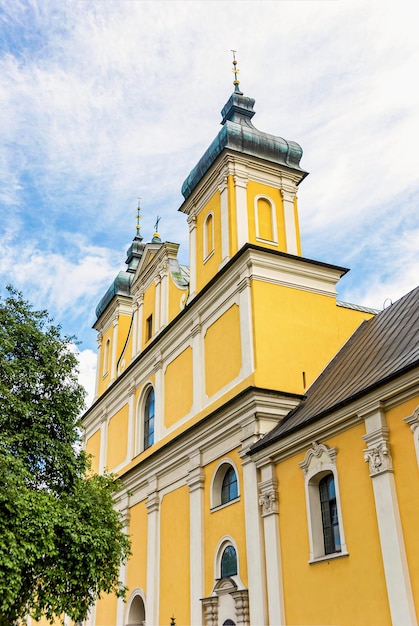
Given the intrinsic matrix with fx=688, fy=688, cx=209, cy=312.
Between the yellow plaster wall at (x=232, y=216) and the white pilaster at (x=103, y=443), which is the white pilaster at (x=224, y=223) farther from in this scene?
the white pilaster at (x=103, y=443)

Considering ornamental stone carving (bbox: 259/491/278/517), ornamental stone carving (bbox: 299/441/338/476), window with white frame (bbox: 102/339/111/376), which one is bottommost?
ornamental stone carving (bbox: 259/491/278/517)

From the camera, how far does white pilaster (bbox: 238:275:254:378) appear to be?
17.5 m

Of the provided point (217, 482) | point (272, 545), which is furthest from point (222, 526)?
point (272, 545)

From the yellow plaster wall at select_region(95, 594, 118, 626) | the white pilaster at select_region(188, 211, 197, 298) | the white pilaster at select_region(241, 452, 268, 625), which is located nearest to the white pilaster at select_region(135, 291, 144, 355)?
the white pilaster at select_region(188, 211, 197, 298)

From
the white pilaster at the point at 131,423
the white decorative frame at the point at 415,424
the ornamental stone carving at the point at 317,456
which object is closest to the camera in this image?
the white decorative frame at the point at 415,424

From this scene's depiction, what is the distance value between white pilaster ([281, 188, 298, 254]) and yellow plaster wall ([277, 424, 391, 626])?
7.37 meters

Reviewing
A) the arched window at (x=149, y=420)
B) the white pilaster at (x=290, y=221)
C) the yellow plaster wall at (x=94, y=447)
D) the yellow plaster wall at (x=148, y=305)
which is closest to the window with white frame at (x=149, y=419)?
the arched window at (x=149, y=420)

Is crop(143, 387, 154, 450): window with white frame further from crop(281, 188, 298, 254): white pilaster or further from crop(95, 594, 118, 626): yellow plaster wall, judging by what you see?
crop(281, 188, 298, 254): white pilaster

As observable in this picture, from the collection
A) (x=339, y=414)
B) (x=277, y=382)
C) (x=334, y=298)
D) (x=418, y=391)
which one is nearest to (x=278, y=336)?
(x=277, y=382)

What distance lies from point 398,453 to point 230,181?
11.0m

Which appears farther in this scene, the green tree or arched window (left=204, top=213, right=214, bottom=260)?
arched window (left=204, top=213, right=214, bottom=260)

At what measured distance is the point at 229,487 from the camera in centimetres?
1762

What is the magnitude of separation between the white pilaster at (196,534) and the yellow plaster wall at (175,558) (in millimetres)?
491

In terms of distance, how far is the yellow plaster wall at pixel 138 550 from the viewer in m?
21.2
